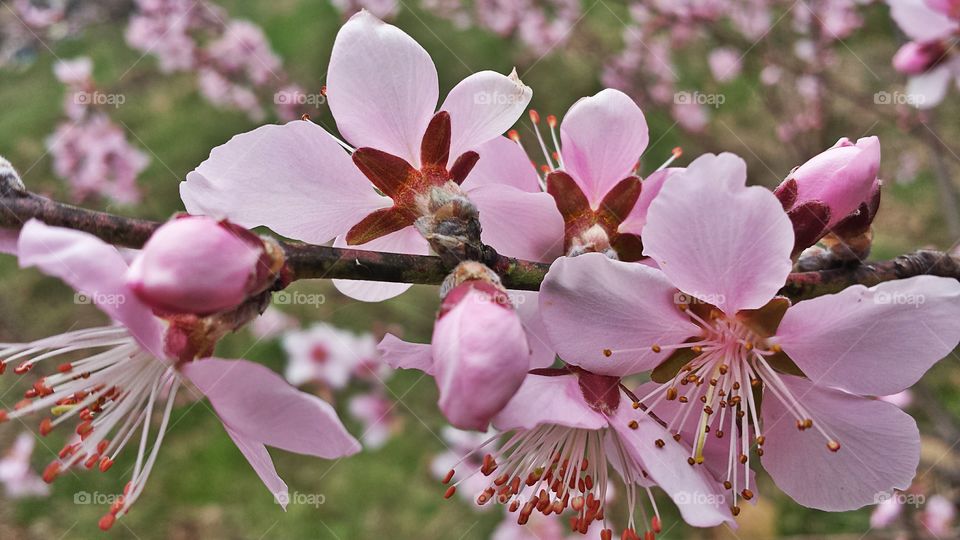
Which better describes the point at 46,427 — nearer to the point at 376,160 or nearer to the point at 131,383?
the point at 131,383

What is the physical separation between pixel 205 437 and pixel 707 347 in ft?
11.0

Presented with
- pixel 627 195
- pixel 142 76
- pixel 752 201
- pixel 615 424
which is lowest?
pixel 142 76

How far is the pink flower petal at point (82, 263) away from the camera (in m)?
0.59

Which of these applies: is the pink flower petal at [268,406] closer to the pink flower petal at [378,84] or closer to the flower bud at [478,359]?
the flower bud at [478,359]

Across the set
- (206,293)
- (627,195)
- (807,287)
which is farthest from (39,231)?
(807,287)

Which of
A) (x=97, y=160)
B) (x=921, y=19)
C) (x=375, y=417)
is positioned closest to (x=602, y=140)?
(x=921, y=19)

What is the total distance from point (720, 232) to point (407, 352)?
14.7 inches

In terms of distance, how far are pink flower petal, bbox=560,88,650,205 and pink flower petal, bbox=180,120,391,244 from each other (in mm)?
265

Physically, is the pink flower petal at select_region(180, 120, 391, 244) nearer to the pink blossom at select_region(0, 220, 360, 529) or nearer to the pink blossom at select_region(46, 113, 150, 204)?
the pink blossom at select_region(0, 220, 360, 529)

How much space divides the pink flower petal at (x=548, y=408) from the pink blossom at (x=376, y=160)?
20 centimetres

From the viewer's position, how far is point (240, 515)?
11.1 feet

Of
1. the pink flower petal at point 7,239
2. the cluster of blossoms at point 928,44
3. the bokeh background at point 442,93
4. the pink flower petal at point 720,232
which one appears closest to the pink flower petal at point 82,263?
the pink flower petal at point 7,239

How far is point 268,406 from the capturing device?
0.64 m

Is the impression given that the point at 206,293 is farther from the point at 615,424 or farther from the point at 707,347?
the point at 707,347
